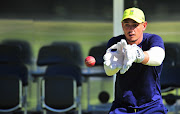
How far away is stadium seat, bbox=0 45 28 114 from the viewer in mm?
6082

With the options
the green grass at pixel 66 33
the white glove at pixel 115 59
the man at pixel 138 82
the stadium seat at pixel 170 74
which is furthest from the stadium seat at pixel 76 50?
the white glove at pixel 115 59

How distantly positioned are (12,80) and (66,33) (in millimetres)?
1377

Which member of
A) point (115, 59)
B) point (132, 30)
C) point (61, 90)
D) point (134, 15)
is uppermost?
point (134, 15)

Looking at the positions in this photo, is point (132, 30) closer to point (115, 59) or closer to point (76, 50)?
point (115, 59)

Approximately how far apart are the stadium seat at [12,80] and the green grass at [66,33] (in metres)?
0.30

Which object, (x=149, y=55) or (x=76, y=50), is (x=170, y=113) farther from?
(x=149, y=55)

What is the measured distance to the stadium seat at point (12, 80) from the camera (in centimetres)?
608

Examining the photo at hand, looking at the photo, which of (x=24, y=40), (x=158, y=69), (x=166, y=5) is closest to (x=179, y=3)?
(x=166, y=5)

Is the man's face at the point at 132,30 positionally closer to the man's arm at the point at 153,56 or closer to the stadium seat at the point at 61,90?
the man's arm at the point at 153,56

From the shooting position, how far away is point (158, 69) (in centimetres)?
338

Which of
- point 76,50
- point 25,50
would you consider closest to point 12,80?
point 25,50

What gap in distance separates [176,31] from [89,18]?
1.42 m

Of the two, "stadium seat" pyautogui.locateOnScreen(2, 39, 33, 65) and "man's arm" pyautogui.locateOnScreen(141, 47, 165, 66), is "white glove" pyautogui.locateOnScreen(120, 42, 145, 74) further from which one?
"stadium seat" pyautogui.locateOnScreen(2, 39, 33, 65)

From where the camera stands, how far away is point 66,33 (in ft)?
23.1
